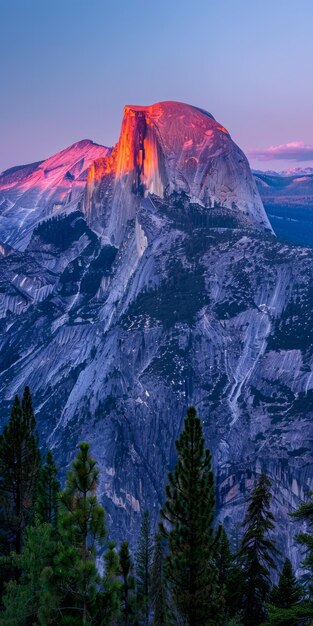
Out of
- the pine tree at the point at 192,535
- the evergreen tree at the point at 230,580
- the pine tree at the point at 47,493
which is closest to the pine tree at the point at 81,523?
the pine tree at the point at 192,535

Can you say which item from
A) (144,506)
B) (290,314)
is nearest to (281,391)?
(290,314)

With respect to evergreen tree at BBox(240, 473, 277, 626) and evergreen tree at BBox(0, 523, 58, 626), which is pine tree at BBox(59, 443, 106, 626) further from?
evergreen tree at BBox(240, 473, 277, 626)

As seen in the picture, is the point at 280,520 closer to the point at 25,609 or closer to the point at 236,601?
the point at 236,601

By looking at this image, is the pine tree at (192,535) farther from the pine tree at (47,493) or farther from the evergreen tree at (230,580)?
the pine tree at (47,493)

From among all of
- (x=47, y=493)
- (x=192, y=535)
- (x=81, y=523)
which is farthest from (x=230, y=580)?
(x=81, y=523)

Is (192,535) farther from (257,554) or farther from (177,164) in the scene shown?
(177,164)

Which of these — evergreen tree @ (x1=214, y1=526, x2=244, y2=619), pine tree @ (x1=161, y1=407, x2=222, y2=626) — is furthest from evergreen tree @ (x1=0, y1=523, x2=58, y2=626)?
evergreen tree @ (x1=214, y1=526, x2=244, y2=619)
